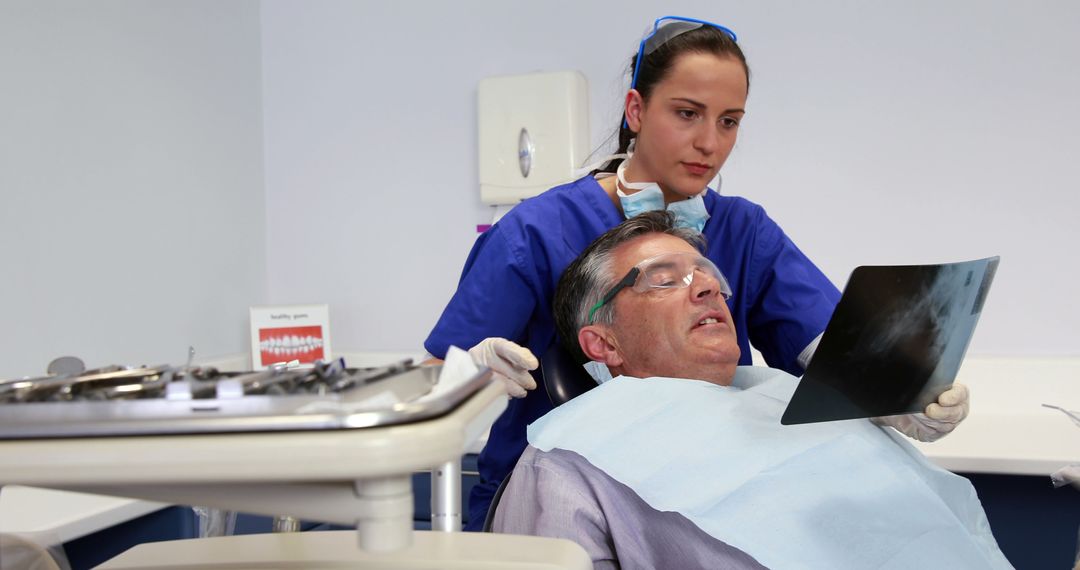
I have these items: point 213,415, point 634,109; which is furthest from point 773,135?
point 213,415

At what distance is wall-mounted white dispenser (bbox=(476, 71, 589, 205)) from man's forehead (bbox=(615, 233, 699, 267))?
1.15 meters

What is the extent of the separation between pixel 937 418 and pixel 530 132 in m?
1.62

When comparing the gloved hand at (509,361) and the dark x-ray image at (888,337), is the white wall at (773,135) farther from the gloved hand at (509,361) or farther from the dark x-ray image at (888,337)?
the gloved hand at (509,361)

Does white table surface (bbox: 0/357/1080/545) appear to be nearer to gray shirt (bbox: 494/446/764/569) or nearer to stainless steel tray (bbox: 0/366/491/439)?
gray shirt (bbox: 494/446/764/569)

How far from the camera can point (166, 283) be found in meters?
2.61

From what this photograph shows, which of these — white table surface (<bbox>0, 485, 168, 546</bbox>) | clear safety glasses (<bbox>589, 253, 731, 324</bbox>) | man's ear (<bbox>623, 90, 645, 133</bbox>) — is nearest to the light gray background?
white table surface (<bbox>0, 485, 168, 546</bbox>)

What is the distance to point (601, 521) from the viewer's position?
1.19 meters

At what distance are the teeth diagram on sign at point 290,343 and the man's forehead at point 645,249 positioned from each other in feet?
5.31

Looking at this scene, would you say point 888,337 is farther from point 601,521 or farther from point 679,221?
point 679,221

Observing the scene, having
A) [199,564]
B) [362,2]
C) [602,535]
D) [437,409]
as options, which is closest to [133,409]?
[437,409]

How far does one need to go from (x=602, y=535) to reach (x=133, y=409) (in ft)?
2.59

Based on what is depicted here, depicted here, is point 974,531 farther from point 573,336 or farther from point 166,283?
point 166,283

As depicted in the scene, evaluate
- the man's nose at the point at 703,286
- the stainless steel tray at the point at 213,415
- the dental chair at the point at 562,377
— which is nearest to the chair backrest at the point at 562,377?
the dental chair at the point at 562,377

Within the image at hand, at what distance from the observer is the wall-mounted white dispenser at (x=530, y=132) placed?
102 inches
